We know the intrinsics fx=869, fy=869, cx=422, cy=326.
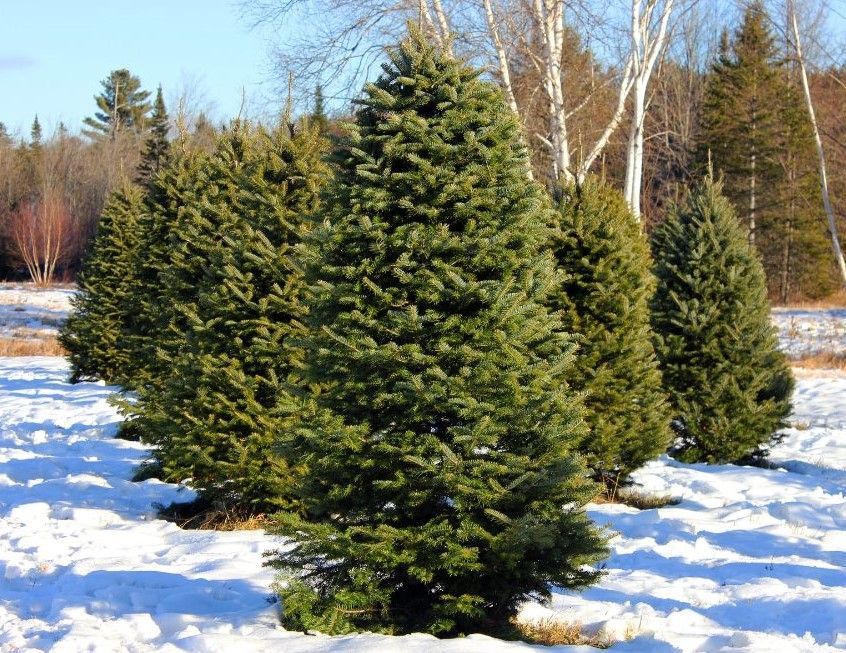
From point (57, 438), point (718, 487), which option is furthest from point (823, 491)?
point (57, 438)

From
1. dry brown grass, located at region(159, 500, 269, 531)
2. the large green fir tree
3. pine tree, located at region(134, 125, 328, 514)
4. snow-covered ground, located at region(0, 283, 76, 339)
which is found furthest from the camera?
snow-covered ground, located at region(0, 283, 76, 339)

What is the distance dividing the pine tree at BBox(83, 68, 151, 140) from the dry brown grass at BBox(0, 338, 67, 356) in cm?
4227

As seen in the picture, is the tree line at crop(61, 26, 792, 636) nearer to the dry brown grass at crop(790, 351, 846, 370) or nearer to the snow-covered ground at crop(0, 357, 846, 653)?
the snow-covered ground at crop(0, 357, 846, 653)

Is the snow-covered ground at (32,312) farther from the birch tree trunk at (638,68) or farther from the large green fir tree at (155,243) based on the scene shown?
the birch tree trunk at (638,68)

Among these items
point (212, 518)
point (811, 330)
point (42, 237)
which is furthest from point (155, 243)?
point (42, 237)

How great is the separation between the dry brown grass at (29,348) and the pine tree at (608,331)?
832 inches

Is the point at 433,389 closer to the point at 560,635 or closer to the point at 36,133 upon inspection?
the point at 560,635

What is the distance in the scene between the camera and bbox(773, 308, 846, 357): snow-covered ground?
24.2 meters

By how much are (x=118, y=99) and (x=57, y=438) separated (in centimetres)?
6189

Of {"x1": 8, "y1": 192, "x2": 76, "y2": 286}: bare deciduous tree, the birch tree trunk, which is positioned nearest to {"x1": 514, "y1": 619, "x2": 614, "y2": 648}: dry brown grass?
the birch tree trunk

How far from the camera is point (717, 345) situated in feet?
35.3

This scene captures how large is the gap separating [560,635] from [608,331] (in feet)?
15.4

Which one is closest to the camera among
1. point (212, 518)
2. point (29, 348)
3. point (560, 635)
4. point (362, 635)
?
point (362, 635)

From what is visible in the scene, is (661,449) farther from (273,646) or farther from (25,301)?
(25,301)
